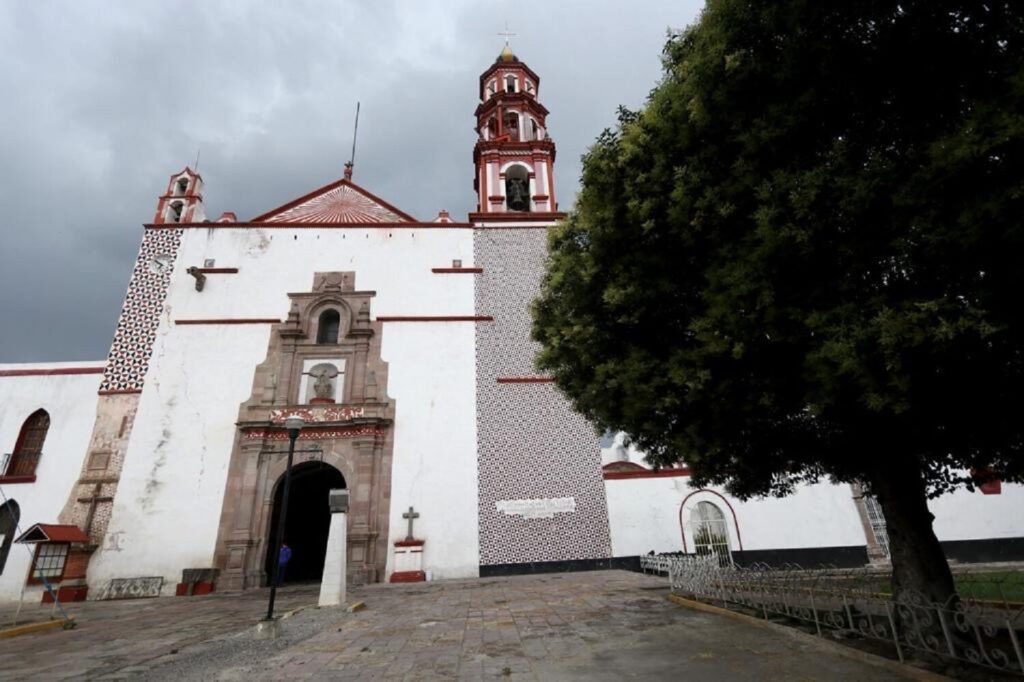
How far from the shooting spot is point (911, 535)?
473cm

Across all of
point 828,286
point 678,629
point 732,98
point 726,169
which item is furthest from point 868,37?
point 678,629

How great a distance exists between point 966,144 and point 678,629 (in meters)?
4.70

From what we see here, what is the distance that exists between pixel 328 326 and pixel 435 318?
3.27 metres

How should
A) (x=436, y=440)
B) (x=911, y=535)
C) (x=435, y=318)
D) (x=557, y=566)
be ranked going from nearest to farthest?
(x=911, y=535) → (x=557, y=566) → (x=436, y=440) → (x=435, y=318)

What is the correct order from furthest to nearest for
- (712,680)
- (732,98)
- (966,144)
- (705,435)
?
(705,435)
(732,98)
(712,680)
(966,144)

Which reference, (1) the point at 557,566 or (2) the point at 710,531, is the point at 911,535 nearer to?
(1) the point at 557,566

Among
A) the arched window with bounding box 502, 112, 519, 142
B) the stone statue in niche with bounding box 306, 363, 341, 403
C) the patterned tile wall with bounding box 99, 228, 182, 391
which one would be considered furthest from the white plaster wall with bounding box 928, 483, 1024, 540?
the patterned tile wall with bounding box 99, 228, 182, 391

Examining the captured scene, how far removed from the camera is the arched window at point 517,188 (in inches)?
720

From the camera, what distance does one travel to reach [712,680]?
3404 millimetres

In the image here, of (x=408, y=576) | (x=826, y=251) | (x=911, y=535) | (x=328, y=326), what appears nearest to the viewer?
(x=826, y=251)

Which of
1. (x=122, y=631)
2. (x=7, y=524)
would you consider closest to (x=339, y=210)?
(x=7, y=524)

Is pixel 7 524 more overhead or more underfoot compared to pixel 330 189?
more underfoot

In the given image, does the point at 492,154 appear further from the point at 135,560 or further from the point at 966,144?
the point at 966,144

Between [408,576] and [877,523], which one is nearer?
[408,576]
